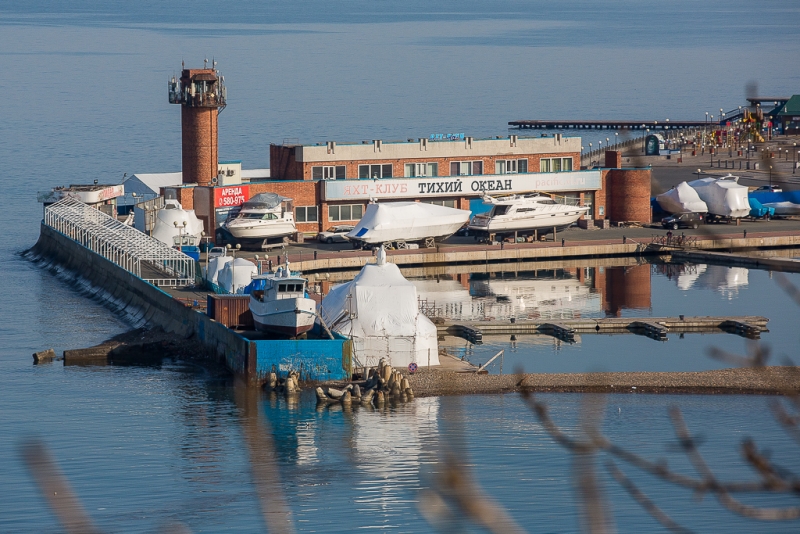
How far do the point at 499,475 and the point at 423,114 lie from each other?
12782 cm

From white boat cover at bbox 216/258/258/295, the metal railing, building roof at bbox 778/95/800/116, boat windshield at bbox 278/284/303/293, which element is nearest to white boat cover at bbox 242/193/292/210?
the metal railing

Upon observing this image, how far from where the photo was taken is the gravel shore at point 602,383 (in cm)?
3781

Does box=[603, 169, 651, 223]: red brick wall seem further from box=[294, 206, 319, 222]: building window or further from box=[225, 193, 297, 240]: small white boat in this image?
box=[225, 193, 297, 240]: small white boat

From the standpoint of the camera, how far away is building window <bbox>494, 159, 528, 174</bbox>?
69.5m

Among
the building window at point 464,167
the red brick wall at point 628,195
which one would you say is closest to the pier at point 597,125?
the red brick wall at point 628,195

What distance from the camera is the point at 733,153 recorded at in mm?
100250

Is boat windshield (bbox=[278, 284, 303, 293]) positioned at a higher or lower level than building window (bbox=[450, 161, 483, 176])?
lower

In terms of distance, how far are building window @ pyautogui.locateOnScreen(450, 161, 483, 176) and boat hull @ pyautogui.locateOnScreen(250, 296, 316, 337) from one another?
29174mm

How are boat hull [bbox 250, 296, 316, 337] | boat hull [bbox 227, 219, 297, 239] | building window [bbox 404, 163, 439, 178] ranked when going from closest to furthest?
boat hull [bbox 250, 296, 316, 337]
boat hull [bbox 227, 219, 297, 239]
building window [bbox 404, 163, 439, 178]

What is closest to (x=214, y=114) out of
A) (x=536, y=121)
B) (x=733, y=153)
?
(x=733, y=153)

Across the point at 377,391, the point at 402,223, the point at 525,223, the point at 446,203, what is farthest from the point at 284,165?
the point at 377,391

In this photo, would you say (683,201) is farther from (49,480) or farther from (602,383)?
(49,480)

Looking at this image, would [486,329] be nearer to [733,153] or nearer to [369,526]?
[369,526]

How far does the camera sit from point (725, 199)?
69438 mm
